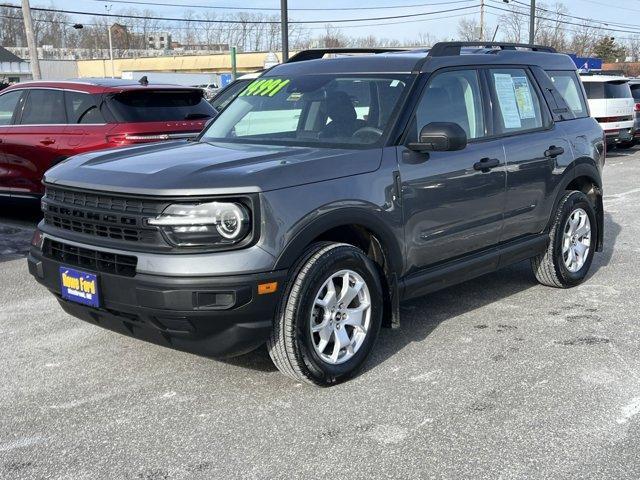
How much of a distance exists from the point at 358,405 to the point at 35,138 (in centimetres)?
632

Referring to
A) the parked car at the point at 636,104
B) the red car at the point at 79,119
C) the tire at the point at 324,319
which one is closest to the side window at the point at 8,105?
the red car at the point at 79,119

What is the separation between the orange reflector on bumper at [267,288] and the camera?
142 inches

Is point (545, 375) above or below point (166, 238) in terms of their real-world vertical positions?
below

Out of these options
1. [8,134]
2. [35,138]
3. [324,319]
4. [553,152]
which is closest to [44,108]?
[35,138]

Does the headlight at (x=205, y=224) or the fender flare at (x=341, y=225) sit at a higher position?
the headlight at (x=205, y=224)

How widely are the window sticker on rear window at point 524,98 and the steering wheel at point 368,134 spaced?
1561 millimetres

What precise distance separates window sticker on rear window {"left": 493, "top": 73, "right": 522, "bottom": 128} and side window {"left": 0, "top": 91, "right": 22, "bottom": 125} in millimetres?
6258

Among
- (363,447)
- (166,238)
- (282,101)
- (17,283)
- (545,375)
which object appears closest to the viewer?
(363,447)

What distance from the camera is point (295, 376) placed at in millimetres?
3961

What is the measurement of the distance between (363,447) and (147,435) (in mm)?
1030

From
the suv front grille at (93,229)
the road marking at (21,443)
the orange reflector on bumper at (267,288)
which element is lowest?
the road marking at (21,443)

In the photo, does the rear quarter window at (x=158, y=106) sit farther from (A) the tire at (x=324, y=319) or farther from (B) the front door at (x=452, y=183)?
(A) the tire at (x=324, y=319)

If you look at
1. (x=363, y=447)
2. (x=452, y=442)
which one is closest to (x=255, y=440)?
(x=363, y=447)

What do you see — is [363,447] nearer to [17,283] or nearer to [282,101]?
[282,101]
